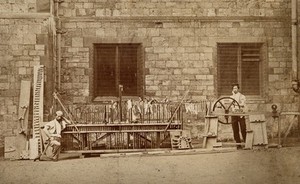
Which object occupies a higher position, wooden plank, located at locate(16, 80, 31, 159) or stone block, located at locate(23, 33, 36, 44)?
stone block, located at locate(23, 33, 36, 44)

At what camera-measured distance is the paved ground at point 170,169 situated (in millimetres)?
8156

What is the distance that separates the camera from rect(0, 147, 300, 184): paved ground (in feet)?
26.8

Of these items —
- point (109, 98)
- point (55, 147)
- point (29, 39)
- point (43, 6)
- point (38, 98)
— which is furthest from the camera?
point (109, 98)

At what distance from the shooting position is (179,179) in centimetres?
817

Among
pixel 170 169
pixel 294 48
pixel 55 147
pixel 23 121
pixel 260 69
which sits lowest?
pixel 170 169

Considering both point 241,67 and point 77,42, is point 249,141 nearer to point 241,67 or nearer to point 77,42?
point 241,67

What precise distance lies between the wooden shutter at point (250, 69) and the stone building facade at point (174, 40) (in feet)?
0.15

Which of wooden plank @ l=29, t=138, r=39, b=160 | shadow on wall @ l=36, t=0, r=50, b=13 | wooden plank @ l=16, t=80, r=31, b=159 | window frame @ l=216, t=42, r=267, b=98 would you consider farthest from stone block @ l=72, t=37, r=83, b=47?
window frame @ l=216, t=42, r=267, b=98

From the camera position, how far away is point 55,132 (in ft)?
36.3

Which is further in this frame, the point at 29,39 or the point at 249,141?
the point at 29,39

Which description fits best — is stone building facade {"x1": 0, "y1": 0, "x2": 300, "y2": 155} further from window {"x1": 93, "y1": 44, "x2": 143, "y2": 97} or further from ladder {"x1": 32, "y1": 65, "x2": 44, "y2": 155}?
ladder {"x1": 32, "y1": 65, "x2": 44, "y2": 155}

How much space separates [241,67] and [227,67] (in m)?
0.45

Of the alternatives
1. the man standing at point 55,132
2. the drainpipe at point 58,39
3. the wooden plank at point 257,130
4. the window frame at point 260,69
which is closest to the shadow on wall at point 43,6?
the drainpipe at point 58,39

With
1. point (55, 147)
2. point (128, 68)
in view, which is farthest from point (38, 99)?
point (128, 68)
